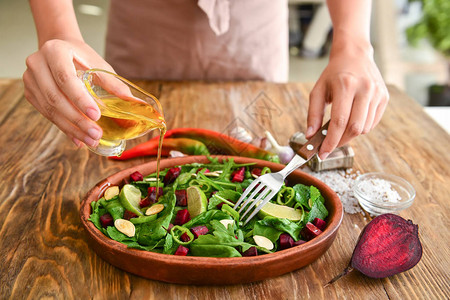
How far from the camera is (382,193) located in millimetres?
1395

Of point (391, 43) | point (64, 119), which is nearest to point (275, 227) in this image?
point (64, 119)

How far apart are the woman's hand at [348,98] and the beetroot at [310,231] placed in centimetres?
26

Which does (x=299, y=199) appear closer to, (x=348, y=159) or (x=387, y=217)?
(x=387, y=217)

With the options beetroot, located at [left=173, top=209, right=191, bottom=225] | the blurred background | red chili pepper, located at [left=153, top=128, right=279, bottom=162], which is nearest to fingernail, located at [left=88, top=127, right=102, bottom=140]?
beetroot, located at [left=173, top=209, right=191, bottom=225]

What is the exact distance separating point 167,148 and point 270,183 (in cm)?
52

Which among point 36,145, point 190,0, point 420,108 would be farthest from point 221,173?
point 420,108

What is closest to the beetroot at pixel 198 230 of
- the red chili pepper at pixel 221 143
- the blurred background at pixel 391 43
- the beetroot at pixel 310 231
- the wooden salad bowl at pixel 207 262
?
the wooden salad bowl at pixel 207 262

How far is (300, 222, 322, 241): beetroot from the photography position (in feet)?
3.73

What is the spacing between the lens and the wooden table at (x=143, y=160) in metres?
1.08

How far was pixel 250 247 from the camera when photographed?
3.57 ft

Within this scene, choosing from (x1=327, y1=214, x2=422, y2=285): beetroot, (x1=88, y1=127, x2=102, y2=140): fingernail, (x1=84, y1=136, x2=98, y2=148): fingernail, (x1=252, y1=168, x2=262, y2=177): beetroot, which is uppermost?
(x1=88, y1=127, x2=102, y2=140): fingernail

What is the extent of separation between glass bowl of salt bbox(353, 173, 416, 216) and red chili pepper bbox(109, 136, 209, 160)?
51 cm

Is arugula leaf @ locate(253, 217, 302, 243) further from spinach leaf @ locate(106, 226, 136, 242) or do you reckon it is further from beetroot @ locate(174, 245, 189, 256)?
spinach leaf @ locate(106, 226, 136, 242)

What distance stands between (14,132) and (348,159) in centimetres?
119
